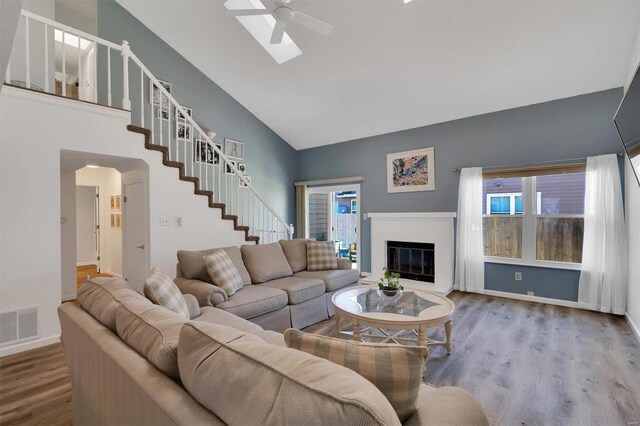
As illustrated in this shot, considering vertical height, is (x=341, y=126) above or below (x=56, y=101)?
above

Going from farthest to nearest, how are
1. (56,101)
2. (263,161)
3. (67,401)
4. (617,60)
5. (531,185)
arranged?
(263,161) < (531,185) < (617,60) < (56,101) < (67,401)

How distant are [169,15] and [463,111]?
4.63m

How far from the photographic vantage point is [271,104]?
5.63 meters

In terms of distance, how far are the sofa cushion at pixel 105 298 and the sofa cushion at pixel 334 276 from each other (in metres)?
2.27

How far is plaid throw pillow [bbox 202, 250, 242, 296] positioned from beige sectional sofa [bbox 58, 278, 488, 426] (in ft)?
4.52

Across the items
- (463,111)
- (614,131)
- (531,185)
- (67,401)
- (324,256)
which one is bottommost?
(67,401)

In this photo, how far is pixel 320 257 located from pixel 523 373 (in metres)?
2.47

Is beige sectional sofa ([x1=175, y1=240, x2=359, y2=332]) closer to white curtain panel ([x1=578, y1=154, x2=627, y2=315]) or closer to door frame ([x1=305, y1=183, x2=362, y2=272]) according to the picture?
door frame ([x1=305, y1=183, x2=362, y2=272])

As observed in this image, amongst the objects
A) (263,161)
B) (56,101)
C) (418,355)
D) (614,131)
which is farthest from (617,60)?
(56,101)

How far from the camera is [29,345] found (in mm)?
2807

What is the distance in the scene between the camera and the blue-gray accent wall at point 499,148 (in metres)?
3.96

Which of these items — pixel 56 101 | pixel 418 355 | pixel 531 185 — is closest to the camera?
pixel 418 355

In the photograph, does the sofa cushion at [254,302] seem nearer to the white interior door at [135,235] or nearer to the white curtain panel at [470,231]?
the white interior door at [135,235]

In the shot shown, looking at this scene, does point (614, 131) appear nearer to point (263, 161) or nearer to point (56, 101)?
point (263, 161)
